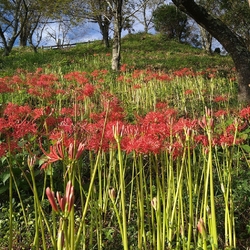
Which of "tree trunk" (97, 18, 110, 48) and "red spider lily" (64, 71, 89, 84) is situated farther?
"tree trunk" (97, 18, 110, 48)

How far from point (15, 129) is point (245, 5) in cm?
1933

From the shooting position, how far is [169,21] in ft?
103

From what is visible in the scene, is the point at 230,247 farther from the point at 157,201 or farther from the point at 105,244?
the point at 105,244

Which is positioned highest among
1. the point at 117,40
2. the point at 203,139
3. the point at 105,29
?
the point at 105,29

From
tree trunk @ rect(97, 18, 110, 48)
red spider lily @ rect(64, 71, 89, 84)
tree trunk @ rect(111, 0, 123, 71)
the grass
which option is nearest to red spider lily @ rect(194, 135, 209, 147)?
the grass

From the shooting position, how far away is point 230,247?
1.83 m

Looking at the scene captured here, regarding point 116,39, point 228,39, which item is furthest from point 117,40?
point 228,39

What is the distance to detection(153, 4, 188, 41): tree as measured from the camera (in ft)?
101

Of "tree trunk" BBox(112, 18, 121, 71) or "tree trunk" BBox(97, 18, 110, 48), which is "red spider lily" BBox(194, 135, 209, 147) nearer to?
"tree trunk" BBox(112, 18, 121, 71)

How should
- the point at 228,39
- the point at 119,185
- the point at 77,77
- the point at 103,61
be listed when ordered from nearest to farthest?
1. the point at 119,185
2. the point at 77,77
3. the point at 228,39
4. the point at 103,61

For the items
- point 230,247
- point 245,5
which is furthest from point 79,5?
point 230,247

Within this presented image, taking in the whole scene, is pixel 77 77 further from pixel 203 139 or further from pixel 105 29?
pixel 105 29

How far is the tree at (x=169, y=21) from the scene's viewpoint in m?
30.9

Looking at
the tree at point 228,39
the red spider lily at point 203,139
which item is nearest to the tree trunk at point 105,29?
the tree at point 228,39
